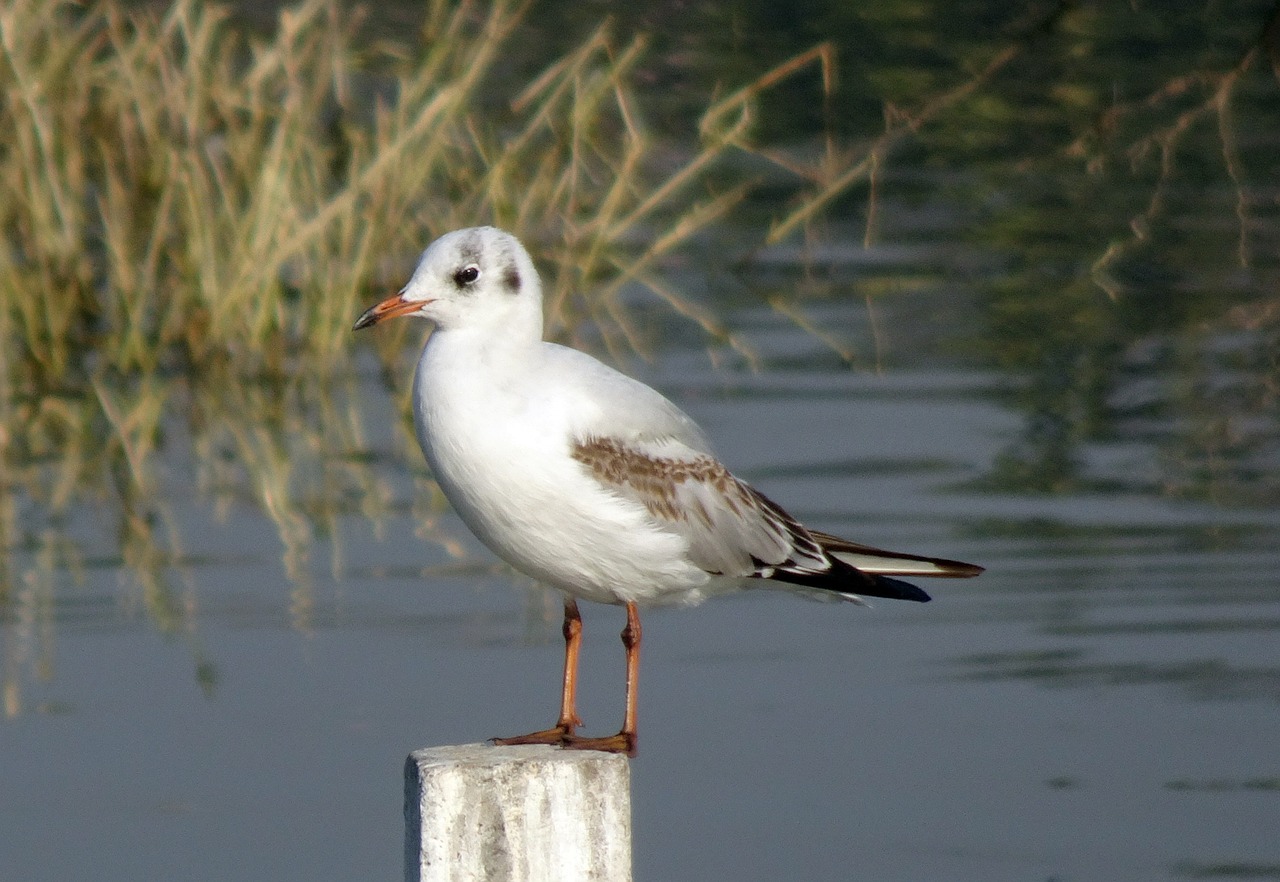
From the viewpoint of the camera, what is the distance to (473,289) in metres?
5.74

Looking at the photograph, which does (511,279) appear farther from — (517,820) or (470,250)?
(517,820)

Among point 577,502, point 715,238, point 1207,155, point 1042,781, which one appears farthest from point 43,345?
point 1207,155

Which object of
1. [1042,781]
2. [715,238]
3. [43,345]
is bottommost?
[1042,781]

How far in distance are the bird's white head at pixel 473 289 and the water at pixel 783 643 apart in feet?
6.25

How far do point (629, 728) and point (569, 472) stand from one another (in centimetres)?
59

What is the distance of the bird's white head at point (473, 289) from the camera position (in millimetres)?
5715

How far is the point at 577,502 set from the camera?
5.58 meters

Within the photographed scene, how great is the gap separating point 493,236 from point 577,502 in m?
0.70

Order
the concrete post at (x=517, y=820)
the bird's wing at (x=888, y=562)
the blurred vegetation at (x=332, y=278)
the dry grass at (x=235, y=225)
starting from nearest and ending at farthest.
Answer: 1. the concrete post at (x=517, y=820)
2. the bird's wing at (x=888, y=562)
3. the blurred vegetation at (x=332, y=278)
4. the dry grass at (x=235, y=225)

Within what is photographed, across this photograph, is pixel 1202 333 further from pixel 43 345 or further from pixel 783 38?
pixel 783 38

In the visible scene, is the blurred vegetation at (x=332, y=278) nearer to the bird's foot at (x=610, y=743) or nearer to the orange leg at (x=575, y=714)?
the orange leg at (x=575, y=714)

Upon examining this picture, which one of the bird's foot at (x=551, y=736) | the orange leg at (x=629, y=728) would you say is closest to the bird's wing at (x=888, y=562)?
the orange leg at (x=629, y=728)

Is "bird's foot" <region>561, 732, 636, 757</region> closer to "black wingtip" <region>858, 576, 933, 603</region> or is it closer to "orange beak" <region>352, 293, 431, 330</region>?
"black wingtip" <region>858, 576, 933, 603</region>

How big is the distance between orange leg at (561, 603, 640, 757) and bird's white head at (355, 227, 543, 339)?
73 centimetres
